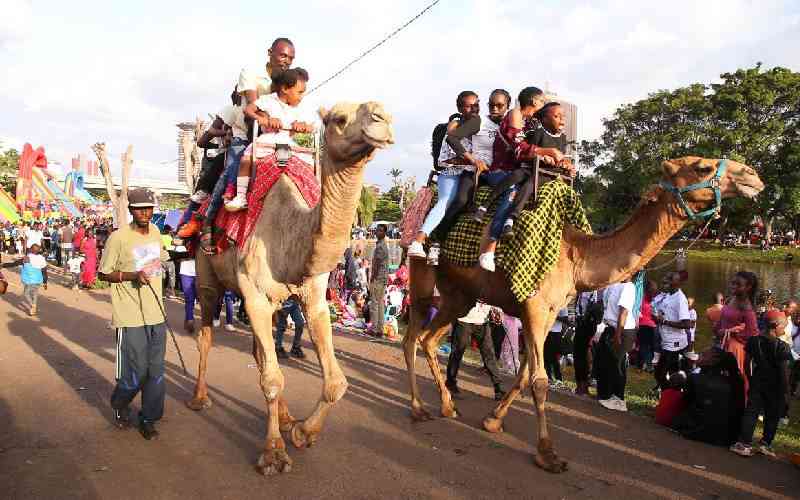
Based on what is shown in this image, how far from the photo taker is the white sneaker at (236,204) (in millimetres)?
4965

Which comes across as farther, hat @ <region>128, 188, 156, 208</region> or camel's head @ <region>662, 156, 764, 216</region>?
hat @ <region>128, 188, 156, 208</region>

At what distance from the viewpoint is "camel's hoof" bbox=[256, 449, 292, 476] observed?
4379 mm

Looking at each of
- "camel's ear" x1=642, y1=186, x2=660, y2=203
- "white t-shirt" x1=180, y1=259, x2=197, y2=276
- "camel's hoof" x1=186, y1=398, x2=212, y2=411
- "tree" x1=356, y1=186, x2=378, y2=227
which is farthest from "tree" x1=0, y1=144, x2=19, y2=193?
"camel's ear" x1=642, y1=186, x2=660, y2=203

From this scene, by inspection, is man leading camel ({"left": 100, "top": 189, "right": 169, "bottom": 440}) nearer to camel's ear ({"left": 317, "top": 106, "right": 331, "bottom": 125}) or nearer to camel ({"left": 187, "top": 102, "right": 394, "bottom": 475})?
camel ({"left": 187, "top": 102, "right": 394, "bottom": 475})

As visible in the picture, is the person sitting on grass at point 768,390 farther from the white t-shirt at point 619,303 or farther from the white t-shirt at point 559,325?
the white t-shirt at point 559,325

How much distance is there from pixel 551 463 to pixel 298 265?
266cm

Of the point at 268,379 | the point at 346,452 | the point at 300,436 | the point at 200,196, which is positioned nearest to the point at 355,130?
the point at 268,379

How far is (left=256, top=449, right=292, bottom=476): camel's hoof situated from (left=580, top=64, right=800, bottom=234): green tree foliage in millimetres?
36938

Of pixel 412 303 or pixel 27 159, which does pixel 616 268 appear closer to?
pixel 412 303

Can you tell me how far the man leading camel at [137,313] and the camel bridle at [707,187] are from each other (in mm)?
4731

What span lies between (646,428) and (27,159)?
41843 mm

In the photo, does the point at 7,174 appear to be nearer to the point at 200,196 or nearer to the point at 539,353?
the point at 200,196

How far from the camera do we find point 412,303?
6.95m

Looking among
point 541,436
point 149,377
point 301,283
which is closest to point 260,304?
point 301,283
